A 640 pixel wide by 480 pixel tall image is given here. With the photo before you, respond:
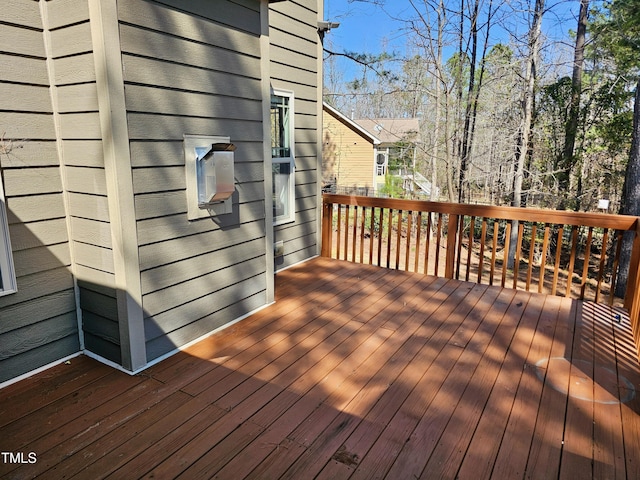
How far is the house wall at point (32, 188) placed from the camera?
2.11 metres

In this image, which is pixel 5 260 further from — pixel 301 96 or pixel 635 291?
pixel 635 291

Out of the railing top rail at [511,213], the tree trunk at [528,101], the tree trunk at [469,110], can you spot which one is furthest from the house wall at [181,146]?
the tree trunk at [469,110]

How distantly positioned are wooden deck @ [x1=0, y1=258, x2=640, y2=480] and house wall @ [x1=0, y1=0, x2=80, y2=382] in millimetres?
245

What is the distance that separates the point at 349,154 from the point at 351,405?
16976 mm

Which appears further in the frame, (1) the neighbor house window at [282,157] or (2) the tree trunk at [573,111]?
(2) the tree trunk at [573,111]

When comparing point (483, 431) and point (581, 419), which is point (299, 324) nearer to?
point (483, 431)

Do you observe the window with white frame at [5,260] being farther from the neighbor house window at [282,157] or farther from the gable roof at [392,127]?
the gable roof at [392,127]

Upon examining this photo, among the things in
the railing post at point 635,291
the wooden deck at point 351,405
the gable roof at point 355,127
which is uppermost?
the gable roof at point 355,127

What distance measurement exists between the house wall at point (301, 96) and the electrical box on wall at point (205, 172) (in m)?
1.77

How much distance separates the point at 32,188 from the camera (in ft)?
7.37

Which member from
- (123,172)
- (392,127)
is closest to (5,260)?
(123,172)

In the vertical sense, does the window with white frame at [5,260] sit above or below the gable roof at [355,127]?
below

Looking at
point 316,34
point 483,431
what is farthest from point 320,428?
point 316,34

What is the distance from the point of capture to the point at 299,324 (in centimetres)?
314
